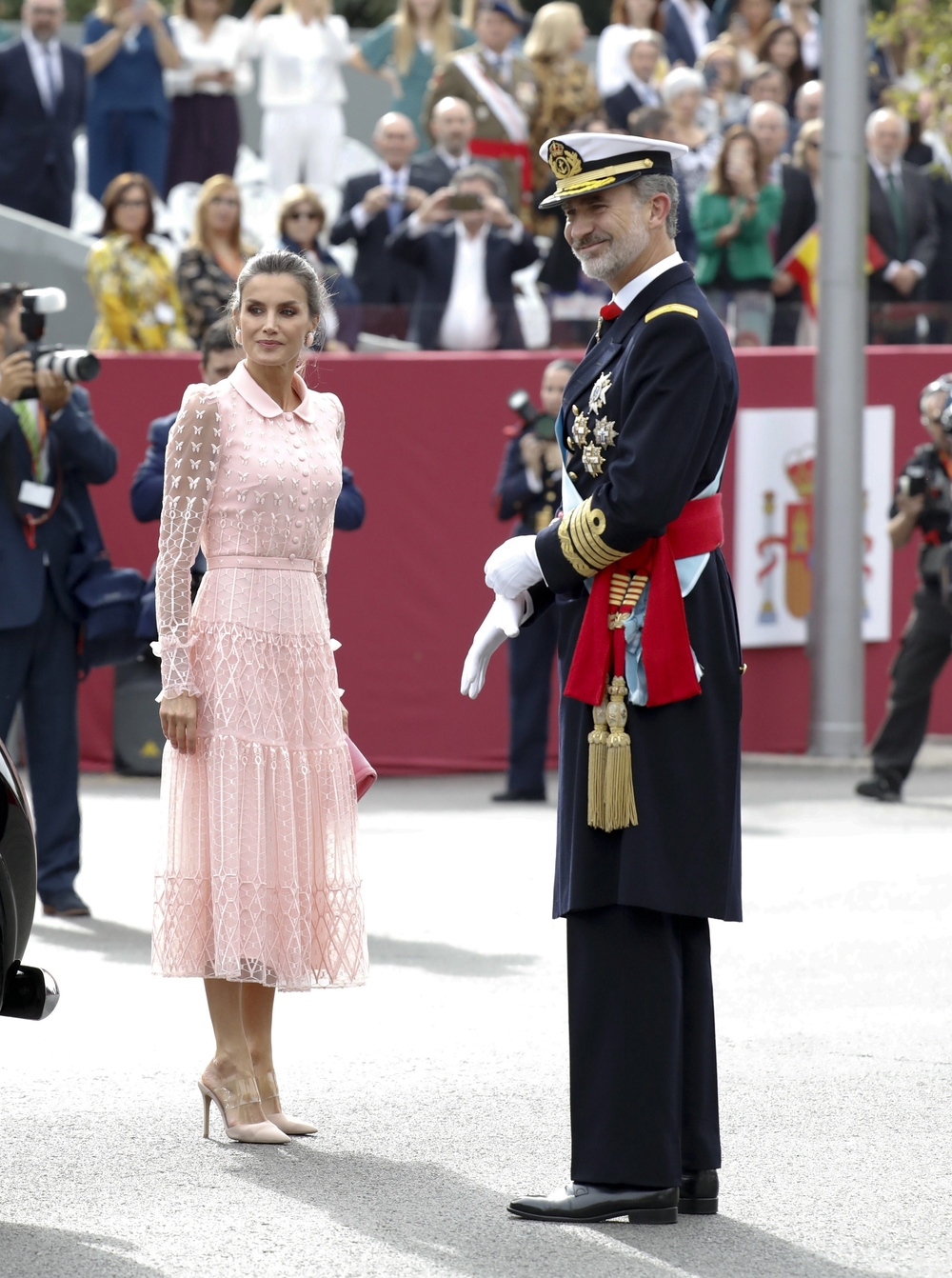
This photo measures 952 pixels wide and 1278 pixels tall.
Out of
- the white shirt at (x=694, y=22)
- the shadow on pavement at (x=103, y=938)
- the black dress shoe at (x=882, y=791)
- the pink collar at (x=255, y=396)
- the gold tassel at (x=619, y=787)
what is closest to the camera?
the gold tassel at (x=619, y=787)

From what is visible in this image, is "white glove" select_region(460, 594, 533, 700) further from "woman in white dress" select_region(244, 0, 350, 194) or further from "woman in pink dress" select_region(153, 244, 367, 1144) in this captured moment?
"woman in white dress" select_region(244, 0, 350, 194)

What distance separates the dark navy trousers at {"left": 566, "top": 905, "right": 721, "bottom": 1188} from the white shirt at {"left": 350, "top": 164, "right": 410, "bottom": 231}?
9.12 meters

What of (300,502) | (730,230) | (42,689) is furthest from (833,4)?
(300,502)

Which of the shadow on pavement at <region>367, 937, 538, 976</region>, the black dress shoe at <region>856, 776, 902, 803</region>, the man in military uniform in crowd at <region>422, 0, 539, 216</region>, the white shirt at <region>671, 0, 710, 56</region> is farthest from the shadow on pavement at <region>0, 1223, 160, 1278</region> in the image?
the white shirt at <region>671, 0, 710, 56</region>

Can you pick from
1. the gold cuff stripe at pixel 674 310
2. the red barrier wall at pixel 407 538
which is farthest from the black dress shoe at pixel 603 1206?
the red barrier wall at pixel 407 538

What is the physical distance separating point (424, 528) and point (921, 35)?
6.13 metres

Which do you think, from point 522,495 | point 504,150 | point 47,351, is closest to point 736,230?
point 504,150

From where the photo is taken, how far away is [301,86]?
47.0 ft

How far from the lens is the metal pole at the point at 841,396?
1209 centimetres

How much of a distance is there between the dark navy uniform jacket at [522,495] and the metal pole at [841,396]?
217cm

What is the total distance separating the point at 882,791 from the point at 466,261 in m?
3.99

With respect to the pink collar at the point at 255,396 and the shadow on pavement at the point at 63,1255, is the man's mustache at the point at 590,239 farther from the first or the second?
the shadow on pavement at the point at 63,1255

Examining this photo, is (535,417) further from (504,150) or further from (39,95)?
(39,95)

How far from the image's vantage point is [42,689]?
795 centimetres
